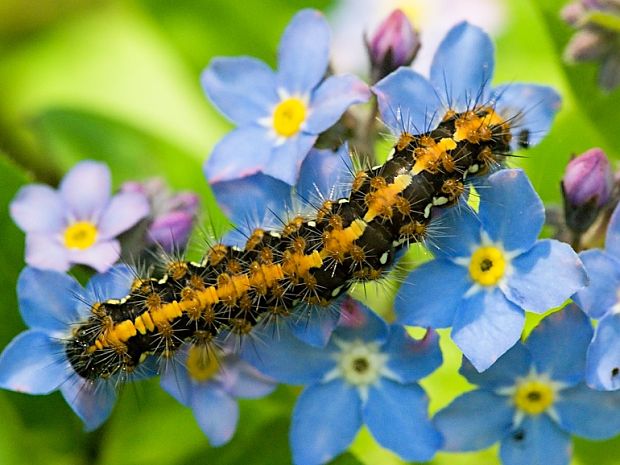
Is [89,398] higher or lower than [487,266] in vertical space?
higher

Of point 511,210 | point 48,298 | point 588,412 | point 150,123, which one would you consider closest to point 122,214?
point 48,298

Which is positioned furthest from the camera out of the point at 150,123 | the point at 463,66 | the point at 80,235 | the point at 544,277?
the point at 150,123


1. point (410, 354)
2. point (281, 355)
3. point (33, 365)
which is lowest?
point (410, 354)

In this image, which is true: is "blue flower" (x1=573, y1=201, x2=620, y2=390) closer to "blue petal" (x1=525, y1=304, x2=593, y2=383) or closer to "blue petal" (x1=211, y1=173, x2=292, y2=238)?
"blue petal" (x1=525, y1=304, x2=593, y2=383)

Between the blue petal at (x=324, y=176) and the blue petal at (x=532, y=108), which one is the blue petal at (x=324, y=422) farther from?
the blue petal at (x=532, y=108)

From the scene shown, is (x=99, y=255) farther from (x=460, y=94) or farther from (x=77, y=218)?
(x=460, y=94)

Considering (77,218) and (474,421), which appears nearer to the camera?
(474,421)
